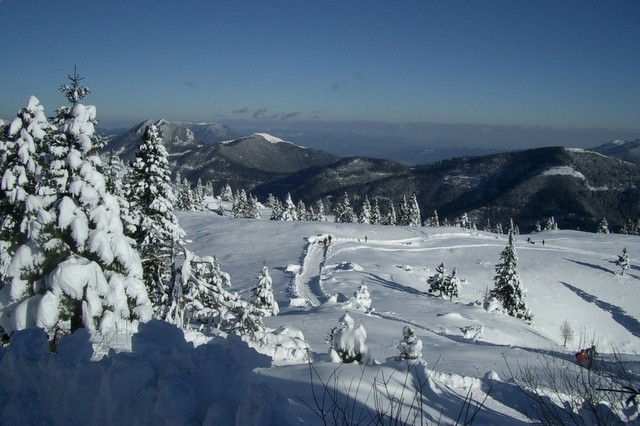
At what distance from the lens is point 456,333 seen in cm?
2127

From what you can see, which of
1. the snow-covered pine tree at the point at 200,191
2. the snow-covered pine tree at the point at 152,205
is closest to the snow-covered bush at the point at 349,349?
the snow-covered pine tree at the point at 152,205

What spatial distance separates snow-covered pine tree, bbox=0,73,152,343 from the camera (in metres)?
9.00

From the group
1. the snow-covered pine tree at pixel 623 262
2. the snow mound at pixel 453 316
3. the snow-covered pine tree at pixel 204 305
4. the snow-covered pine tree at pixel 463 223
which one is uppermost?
the snow-covered pine tree at pixel 204 305

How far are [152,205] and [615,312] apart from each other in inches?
1872

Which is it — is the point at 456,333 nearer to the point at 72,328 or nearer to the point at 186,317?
the point at 186,317

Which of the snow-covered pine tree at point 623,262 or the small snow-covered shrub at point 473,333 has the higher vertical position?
the small snow-covered shrub at point 473,333

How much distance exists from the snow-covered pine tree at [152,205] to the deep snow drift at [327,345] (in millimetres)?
5264

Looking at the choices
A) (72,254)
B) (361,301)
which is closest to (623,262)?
(361,301)

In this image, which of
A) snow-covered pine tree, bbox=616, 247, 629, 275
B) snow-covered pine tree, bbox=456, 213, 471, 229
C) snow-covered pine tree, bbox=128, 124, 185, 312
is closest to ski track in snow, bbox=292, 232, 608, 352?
snow-covered pine tree, bbox=616, 247, 629, 275

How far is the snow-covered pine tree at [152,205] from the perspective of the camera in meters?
14.9

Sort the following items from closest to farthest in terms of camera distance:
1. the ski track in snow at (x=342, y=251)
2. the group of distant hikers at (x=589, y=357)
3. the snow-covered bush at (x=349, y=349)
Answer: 1. the group of distant hikers at (x=589, y=357)
2. the snow-covered bush at (x=349, y=349)
3. the ski track in snow at (x=342, y=251)

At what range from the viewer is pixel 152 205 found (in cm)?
1507

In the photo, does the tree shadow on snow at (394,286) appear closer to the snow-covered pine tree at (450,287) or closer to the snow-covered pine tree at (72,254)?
the snow-covered pine tree at (450,287)

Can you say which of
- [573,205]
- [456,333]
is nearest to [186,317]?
[456,333]
